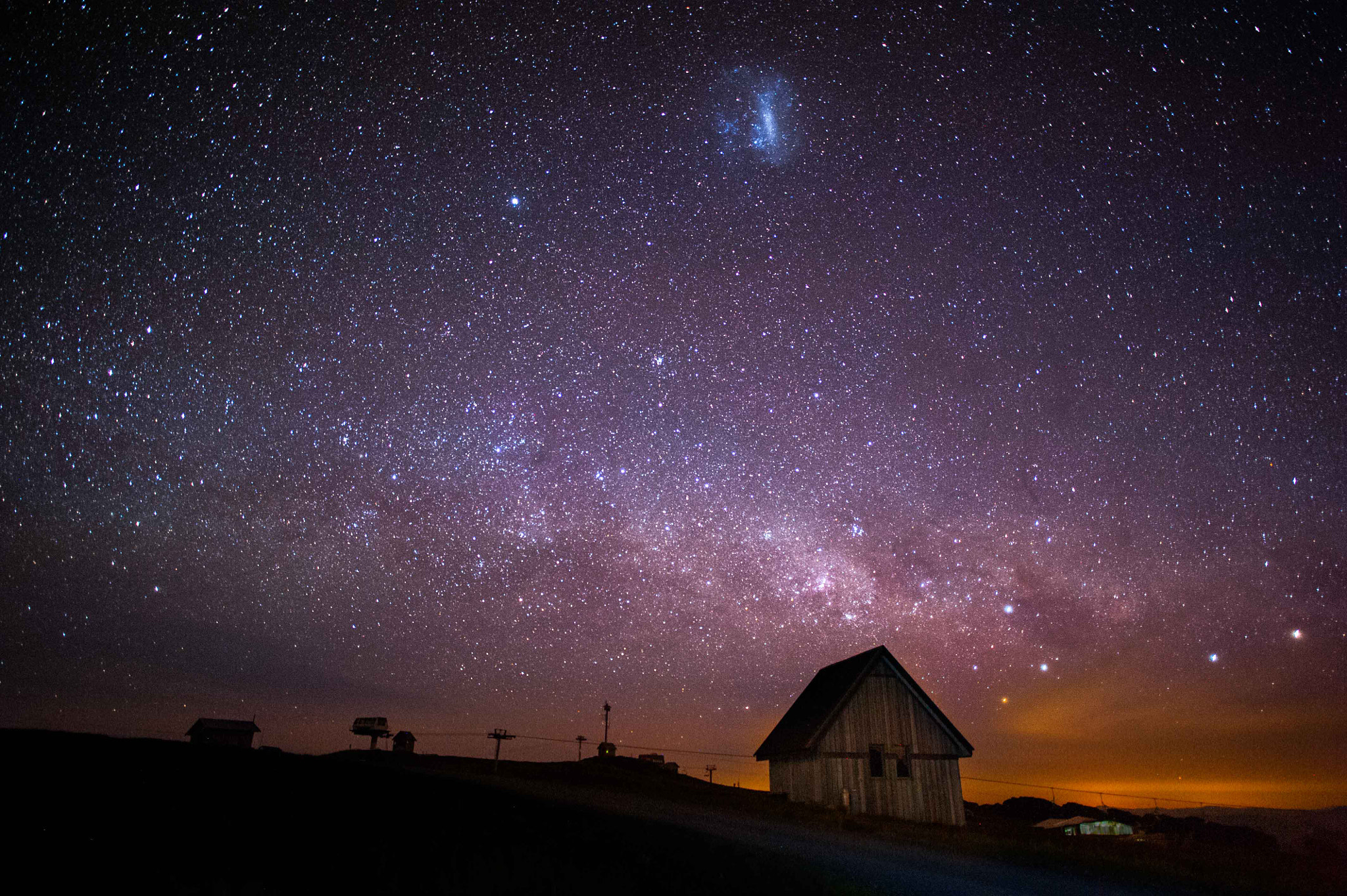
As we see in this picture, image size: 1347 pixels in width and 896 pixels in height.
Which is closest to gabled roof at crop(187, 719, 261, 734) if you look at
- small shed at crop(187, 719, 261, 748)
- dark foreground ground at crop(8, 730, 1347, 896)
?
small shed at crop(187, 719, 261, 748)

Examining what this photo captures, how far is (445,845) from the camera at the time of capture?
32.0ft

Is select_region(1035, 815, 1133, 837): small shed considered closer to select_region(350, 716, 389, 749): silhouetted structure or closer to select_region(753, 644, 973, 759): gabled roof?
select_region(753, 644, 973, 759): gabled roof

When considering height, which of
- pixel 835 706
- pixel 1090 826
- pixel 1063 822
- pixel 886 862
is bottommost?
pixel 1063 822

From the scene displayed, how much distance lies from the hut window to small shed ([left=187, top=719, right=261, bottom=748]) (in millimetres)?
54539

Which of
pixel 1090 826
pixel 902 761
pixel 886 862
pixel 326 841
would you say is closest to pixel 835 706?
pixel 902 761

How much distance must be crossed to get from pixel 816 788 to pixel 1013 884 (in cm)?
1462

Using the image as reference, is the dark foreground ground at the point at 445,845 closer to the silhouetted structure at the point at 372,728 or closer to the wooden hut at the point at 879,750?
the wooden hut at the point at 879,750

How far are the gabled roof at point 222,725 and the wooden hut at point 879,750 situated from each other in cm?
5229

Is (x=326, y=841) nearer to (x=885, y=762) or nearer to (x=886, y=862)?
(x=886, y=862)

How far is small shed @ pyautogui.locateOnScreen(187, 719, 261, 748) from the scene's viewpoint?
5789cm

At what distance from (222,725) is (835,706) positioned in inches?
2251

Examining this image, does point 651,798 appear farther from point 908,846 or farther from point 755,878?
point 755,878

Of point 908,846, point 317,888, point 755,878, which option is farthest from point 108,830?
point 908,846

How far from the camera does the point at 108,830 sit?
9508 mm
